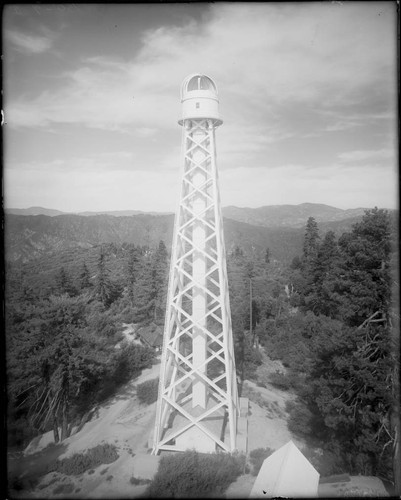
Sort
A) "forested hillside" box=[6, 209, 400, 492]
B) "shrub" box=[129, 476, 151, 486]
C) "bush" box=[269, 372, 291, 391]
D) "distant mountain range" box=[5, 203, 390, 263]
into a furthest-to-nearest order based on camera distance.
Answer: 1. "distant mountain range" box=[5, 203, 390, 263]
2. "bush" box=[269, 372, 291, 391]
3. "forested hillside" box=[6, 209, 400, 492]
4. "shrub" box=[129, 476, 151, 486]

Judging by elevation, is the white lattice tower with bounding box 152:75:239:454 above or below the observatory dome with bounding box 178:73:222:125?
below

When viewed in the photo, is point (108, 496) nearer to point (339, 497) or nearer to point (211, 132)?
point (339, 497)

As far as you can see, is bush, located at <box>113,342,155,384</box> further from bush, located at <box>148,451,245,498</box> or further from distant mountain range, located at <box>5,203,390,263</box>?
distant mountain range, located at <box>5,203,390,263</box>

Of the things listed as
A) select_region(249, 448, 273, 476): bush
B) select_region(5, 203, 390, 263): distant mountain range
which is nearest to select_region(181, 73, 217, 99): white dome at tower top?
select_region(249, 448, 273, 476): bush

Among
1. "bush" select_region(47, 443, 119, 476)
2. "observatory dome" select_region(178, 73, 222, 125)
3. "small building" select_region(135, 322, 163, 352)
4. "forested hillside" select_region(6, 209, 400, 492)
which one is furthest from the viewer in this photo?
"small building" select_region(135, 322, 163, 352)

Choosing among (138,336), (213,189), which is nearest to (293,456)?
(213,189)

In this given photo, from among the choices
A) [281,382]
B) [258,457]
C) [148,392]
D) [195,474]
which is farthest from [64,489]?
[281,382]

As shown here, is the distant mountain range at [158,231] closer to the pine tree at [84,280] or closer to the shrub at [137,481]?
the pine tree at [84,280]

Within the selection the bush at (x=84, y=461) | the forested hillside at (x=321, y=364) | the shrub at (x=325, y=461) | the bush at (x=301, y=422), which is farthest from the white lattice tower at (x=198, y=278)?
the forested hillside at (x=321, y=364)
